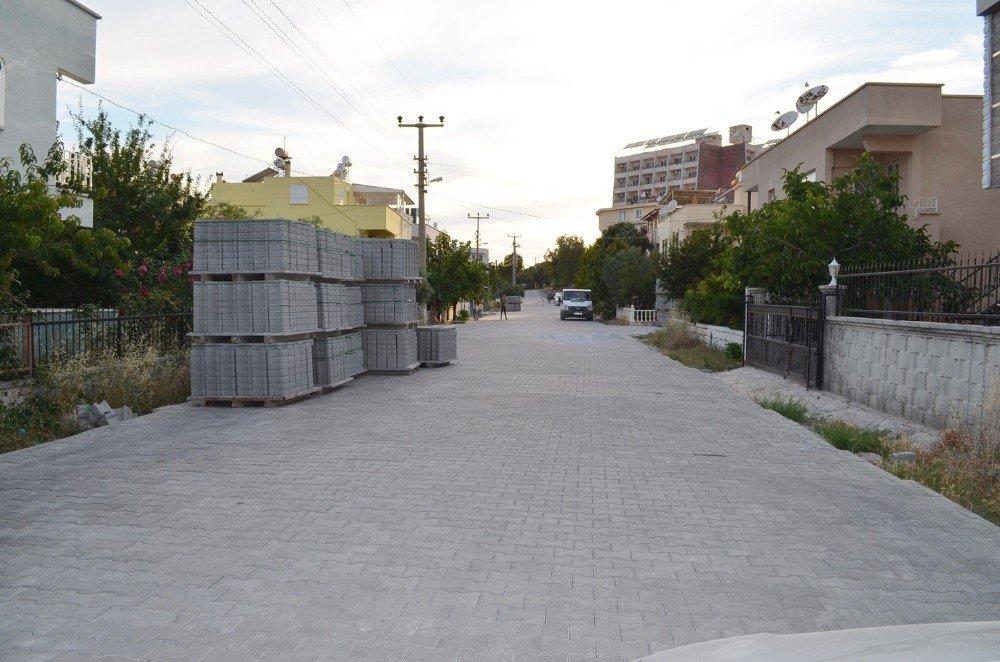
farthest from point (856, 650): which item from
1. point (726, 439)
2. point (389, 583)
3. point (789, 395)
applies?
point (789, 395)

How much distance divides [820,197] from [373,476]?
42.6 feet

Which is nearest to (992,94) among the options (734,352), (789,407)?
(789,407)

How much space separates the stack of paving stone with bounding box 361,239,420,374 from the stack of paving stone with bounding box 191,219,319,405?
465 centimetres

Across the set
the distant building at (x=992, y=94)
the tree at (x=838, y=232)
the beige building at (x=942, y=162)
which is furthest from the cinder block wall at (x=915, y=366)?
the beige building at (x=942, y=162)

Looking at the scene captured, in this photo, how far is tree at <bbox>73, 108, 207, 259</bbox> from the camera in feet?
67.6

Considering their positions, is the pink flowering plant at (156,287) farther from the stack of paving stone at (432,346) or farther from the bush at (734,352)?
the bush at (734,352)

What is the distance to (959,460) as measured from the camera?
826cm

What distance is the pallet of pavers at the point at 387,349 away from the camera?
17.5 metres

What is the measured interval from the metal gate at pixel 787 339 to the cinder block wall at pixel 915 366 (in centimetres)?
30

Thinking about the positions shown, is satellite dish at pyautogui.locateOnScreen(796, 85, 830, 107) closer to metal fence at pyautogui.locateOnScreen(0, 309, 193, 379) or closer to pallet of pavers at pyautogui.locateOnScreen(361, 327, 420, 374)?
Answer: pallet of pavers at pyautogui.locateOnScreen(361, 327, 420, 374)

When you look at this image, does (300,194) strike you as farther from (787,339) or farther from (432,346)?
(787,339)

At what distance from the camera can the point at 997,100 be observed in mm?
13438

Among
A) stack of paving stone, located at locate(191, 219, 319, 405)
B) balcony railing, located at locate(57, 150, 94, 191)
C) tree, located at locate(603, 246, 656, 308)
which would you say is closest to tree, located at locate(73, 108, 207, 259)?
balcony railing, located at locate(57, 150, 94, 191)

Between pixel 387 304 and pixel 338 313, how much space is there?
2.42 meters
